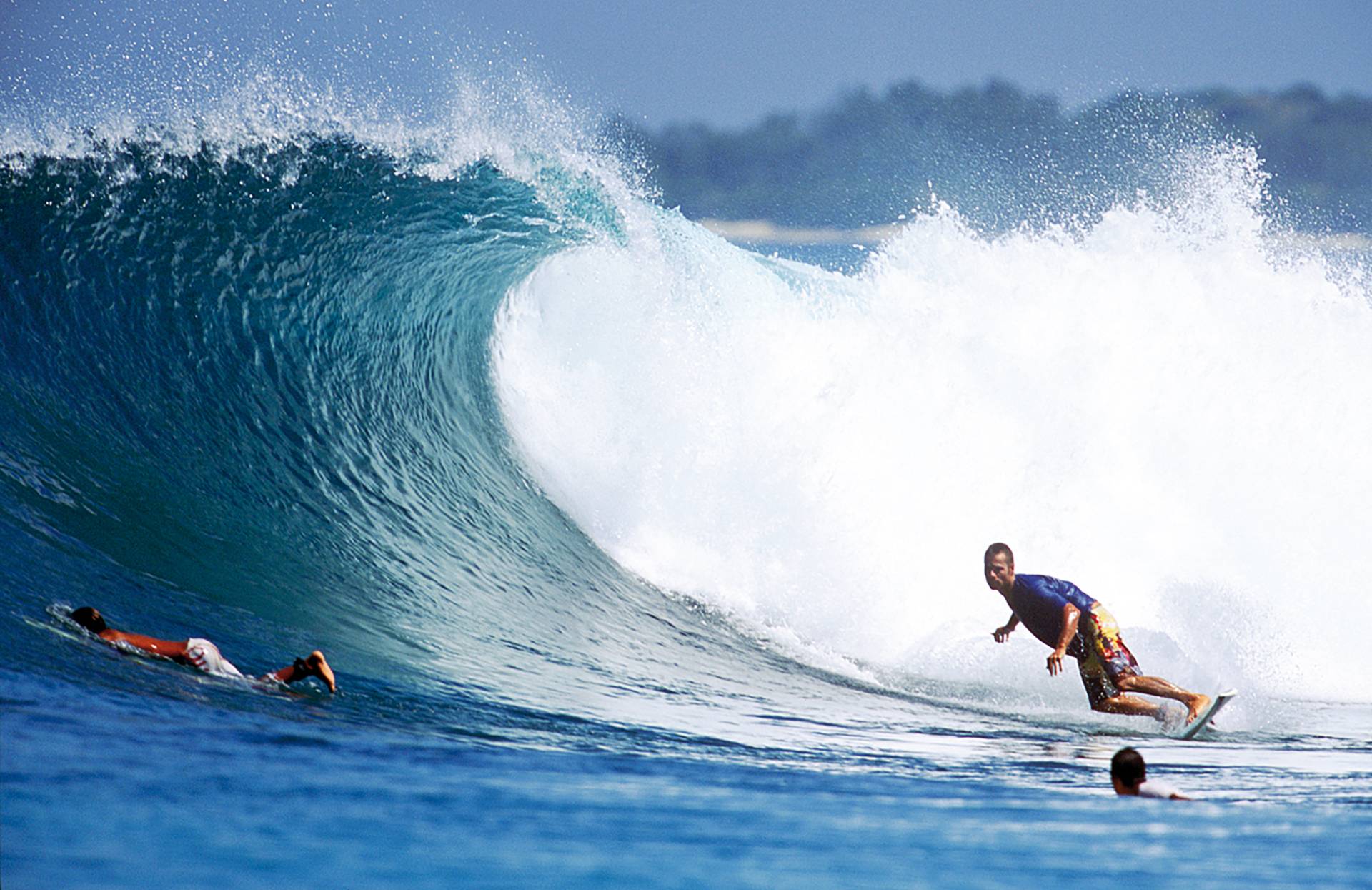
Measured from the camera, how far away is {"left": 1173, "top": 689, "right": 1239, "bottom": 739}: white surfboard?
5.31 meters

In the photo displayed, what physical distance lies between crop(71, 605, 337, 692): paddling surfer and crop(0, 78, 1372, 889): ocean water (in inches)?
Answer: 2.7

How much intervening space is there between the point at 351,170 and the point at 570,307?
196cm

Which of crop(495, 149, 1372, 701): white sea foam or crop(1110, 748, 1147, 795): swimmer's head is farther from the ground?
crop(495, 149, 1372, 701): white sea foam

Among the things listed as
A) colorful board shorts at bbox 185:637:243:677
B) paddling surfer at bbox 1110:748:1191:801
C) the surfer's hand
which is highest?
the surfer's hand

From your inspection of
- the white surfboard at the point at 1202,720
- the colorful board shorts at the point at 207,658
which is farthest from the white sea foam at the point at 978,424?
the colorful board shorts at the point at 207,658

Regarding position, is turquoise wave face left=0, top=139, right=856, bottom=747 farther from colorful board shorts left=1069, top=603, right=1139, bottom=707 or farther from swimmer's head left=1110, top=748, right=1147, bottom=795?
swimmer's head left=1110, top=748, right=1147, bottom=795

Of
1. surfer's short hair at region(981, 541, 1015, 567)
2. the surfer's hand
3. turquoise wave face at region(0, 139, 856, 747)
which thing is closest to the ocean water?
turquoise wave face at region(0, 139, 856, 747)

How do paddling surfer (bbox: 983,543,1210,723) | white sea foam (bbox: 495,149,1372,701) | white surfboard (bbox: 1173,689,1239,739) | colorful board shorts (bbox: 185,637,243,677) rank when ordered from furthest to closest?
white sea foam (bbox: 495,149,1372,701), paddling surfer (bbox: 983,543,1210,723), white surfboard (bbox: 1173,689,1239,739), colorful board shorts (bbox: 185,637,243,677)

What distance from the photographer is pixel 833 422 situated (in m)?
8.51

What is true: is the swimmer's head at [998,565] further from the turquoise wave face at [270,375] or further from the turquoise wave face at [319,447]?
the turquoise wave face at [270,375]

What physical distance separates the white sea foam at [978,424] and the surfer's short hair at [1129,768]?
2886 millimetres

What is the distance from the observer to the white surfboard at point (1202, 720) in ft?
17.4

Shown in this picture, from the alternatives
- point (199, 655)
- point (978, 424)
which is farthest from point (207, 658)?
point (978, 424)

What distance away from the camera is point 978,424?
28.3 feet
